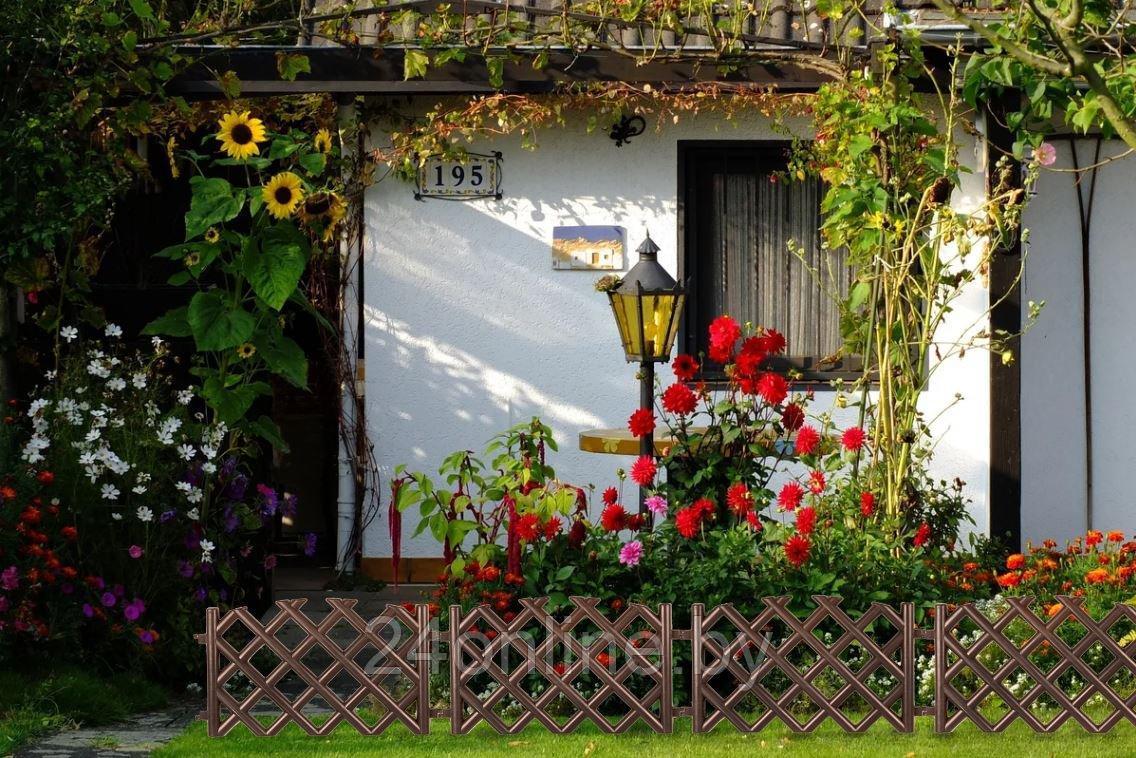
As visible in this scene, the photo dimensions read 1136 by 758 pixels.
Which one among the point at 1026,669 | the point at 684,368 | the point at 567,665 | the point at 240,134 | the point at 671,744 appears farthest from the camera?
the point at 240,134

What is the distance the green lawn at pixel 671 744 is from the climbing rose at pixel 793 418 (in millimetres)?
1310

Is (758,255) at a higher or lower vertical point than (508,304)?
higher

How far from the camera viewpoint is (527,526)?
5.88 m

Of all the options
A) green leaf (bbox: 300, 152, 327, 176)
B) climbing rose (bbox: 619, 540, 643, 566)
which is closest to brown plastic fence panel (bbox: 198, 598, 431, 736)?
climbing rose (bbox: 619, 540, 643, 566)

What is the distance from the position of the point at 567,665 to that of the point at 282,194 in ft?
8.24

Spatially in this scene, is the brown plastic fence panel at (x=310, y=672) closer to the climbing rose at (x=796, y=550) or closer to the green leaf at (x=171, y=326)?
the climbing rose at (x=796, y=550)

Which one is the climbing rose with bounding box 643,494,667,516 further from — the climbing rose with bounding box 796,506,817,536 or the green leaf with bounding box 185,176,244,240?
the green leaf with bounding box 185,176,244,240

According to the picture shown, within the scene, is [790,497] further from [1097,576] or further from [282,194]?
[282,194]

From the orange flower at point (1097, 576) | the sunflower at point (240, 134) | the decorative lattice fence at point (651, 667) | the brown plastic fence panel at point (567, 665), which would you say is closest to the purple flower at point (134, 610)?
the decorative lattice fence at point (651, 667)

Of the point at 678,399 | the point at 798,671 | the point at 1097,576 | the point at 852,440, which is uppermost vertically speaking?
the point at 678,399

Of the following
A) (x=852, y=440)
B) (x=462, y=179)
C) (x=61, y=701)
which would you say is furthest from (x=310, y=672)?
(x=462, y=179)

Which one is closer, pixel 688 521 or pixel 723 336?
pixel 688 521

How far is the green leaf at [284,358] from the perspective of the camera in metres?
6.67

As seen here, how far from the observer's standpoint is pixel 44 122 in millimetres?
6562
